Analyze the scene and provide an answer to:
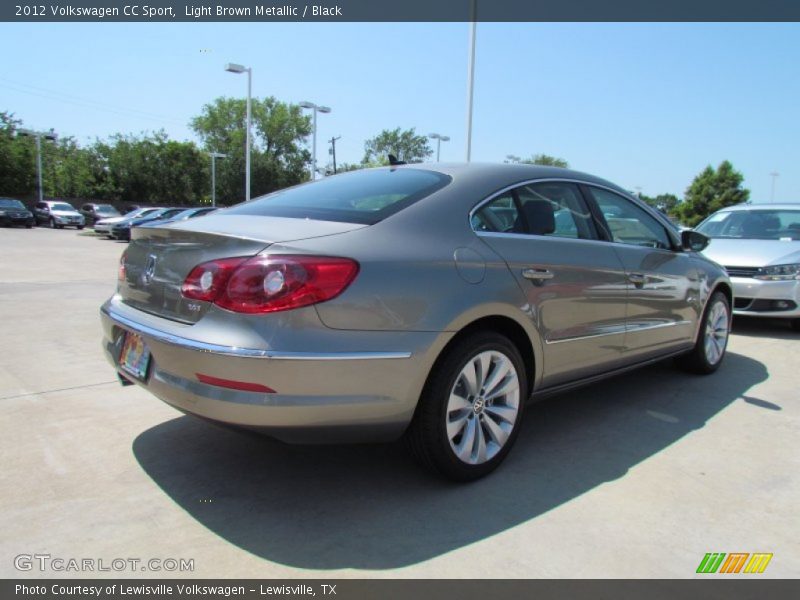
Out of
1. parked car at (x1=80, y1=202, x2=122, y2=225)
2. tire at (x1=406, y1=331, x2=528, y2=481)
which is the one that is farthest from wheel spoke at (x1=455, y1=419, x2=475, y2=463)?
parked car at (x1=80, y1=202, x2=122, y2=225)

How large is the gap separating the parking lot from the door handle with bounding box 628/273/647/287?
0.89 m

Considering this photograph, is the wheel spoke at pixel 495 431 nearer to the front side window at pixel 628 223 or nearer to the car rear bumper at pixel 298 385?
the car rear bumper at pixel 298 385

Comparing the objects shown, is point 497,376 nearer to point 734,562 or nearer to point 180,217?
point 734,562

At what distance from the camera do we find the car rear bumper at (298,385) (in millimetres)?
2299

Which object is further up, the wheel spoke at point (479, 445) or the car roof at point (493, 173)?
the car roof at point (493, 173)

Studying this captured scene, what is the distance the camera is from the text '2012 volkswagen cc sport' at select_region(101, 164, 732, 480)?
7.69ft

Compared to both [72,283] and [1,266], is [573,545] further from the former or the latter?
[1,266]

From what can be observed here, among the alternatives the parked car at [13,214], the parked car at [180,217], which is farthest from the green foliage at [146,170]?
the parked car at [180,217]

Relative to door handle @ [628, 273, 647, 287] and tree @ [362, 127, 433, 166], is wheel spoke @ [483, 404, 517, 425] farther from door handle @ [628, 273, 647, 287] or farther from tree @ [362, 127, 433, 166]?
tree @ [362, 127, 433, 166]

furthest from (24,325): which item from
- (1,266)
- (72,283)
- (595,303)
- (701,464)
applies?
(1,266)

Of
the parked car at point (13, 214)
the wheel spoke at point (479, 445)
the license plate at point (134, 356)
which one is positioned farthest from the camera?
the parked car at point (13, 214)

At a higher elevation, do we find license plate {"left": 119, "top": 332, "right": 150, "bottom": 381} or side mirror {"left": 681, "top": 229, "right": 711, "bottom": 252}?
side mirror {"left": 681, "top": 229, "right": 711, "bottom": 252}

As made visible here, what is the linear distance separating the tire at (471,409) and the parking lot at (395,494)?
16 centimetres

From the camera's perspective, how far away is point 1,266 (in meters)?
12.7
